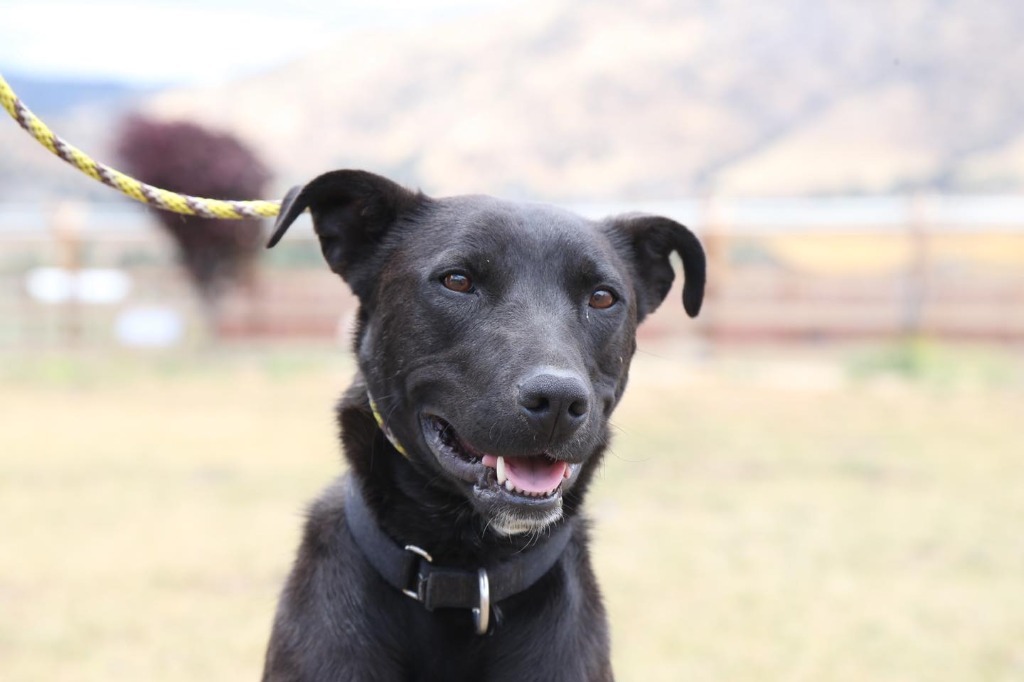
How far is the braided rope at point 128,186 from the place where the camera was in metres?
3.47

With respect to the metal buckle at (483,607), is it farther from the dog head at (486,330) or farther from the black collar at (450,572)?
the dog head at (486,330)

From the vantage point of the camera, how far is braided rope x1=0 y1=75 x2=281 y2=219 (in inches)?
137

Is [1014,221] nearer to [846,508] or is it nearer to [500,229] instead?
[846,508]

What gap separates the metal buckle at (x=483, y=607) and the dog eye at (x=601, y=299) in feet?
2.43

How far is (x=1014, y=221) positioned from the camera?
15859mm

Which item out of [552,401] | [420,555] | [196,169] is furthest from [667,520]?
[196,169]

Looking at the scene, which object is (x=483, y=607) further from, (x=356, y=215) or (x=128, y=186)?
(x=128, y=186)

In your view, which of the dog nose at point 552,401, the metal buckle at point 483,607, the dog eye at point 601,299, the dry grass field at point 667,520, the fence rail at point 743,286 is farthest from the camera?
the fence rail at point 743,286

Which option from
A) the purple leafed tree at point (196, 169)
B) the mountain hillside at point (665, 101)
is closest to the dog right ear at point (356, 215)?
the purple leafed tree at point (196, 169)

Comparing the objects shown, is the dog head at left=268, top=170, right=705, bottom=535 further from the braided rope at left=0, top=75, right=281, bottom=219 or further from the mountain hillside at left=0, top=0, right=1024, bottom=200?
the mountain hillside at left=0, top=0, right=1024, bottom=200

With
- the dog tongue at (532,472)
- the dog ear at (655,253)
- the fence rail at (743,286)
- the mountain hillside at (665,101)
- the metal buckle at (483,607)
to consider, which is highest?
the dog ear at (655,253)

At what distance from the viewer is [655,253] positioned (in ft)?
12.4

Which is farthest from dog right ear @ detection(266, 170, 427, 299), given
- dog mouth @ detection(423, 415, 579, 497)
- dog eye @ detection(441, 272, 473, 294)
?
dog mouth @ detection(423, 415, 579, 497)

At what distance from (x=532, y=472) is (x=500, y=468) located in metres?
0.09
